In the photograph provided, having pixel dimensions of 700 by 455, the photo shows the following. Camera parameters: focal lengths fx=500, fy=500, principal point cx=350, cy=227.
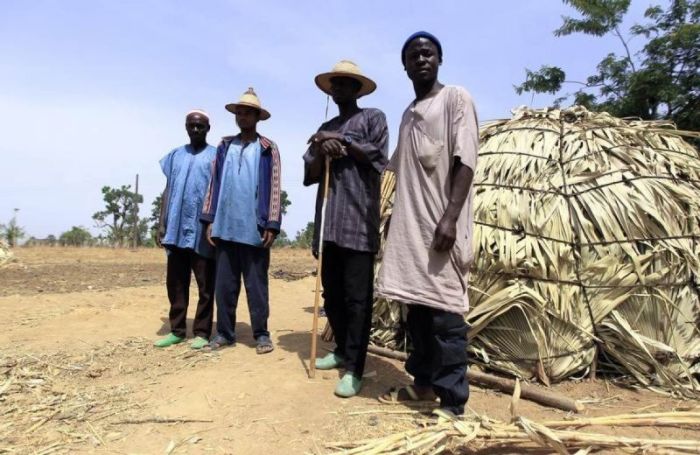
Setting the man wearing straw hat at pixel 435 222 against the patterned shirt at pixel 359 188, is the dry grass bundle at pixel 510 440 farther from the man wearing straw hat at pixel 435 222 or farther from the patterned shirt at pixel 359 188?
the patterned shirt at pixel 359 188

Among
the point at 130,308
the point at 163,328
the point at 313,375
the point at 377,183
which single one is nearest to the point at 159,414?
the point at 313,375

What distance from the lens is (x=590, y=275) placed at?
3.17 m

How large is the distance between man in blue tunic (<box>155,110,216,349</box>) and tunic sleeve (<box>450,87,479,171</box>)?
2.32m

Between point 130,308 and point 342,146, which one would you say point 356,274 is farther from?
point 130,308

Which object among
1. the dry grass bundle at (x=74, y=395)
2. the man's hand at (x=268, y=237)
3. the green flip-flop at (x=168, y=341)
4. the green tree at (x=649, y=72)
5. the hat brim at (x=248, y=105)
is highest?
the green tree at (x=649, y=72)

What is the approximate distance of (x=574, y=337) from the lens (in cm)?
317

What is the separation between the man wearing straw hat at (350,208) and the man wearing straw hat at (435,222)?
381mm

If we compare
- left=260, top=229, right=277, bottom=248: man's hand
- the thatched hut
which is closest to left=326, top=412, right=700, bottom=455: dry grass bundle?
the thatched hut

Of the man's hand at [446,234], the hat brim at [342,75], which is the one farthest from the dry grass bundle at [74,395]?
the hat brim at [342,75]

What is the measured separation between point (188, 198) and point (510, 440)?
303cm

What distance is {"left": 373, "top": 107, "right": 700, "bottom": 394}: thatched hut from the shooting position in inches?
124

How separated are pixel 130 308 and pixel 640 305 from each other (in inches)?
200

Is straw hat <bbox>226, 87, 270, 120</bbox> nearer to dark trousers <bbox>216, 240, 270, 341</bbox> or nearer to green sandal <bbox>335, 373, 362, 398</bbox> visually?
dark trousers <bbox>216, 240, 270, 341</bbox>

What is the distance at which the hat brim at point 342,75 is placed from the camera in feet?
10.4
